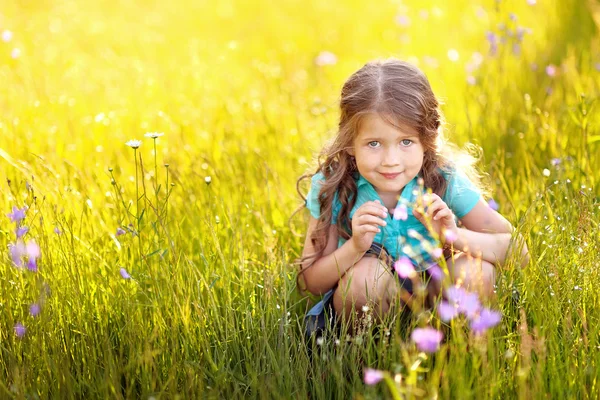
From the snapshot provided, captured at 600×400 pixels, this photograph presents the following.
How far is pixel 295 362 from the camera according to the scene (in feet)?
7.27

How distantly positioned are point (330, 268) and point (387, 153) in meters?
0.45

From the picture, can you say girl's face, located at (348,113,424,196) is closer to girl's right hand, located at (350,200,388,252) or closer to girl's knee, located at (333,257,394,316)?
girl's right hand, located at (350,200,388,252)

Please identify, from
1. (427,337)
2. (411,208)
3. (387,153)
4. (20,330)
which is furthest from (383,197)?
(20,330)

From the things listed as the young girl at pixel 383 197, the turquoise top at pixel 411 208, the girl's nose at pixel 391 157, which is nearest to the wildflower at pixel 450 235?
the young girl at pixel 383 197

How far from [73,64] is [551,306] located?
152 inches

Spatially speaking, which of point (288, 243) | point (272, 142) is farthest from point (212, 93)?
point (288, 243)

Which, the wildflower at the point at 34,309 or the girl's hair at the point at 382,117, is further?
the girl's hair at the point at 382,117

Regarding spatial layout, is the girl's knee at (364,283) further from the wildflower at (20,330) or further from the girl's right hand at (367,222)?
the wildflower at (20,330)

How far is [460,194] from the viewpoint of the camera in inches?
103

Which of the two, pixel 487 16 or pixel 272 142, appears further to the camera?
pixel 487 16

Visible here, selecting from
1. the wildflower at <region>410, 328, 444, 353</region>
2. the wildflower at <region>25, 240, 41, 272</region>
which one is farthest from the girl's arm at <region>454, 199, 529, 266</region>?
the wildflower at <region>25, 240, 41, 272</region>

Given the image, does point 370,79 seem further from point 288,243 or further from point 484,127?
point 484,127

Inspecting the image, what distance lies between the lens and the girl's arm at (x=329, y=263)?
8.29 ft

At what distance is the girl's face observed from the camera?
246 cm
